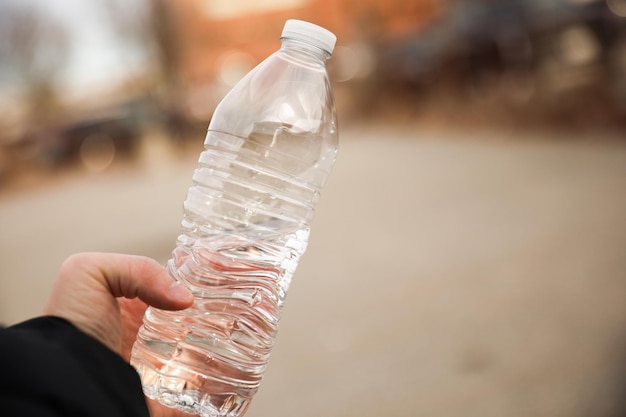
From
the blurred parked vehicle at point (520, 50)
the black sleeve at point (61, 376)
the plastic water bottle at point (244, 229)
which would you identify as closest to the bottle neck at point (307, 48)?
the plastic water bottle at point (244, 229)

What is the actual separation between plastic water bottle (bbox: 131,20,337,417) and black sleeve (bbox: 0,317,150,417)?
46cm

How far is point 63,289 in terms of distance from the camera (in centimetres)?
110

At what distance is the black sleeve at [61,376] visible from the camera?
81 centimetres

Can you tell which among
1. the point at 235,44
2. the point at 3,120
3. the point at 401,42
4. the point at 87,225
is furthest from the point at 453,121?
the point at 235,44

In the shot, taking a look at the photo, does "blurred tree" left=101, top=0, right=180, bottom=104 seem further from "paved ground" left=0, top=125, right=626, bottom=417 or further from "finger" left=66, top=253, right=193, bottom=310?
"finger" left=66, top=253, right=193, bottom=310

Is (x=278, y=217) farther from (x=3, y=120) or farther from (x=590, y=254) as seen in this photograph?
Result: (x=3, y=120)

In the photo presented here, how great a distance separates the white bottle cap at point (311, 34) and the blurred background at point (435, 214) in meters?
1.68

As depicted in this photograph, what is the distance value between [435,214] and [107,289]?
14.2 feet

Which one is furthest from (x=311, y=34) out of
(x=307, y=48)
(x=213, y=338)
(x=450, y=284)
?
(x=450, y=284)

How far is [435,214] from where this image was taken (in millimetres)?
5254

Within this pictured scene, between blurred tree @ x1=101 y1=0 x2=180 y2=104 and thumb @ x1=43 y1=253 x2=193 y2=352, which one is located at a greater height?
blurred tree @ x1=101 y1=0 x2=180 y2=104

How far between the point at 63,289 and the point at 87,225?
6.66m

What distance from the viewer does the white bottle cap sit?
1390mm

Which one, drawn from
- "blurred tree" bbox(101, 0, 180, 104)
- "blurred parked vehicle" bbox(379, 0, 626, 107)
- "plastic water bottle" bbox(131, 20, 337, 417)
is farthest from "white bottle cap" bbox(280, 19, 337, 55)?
"blurred tree" bbox(101, 0, 180, 104)
